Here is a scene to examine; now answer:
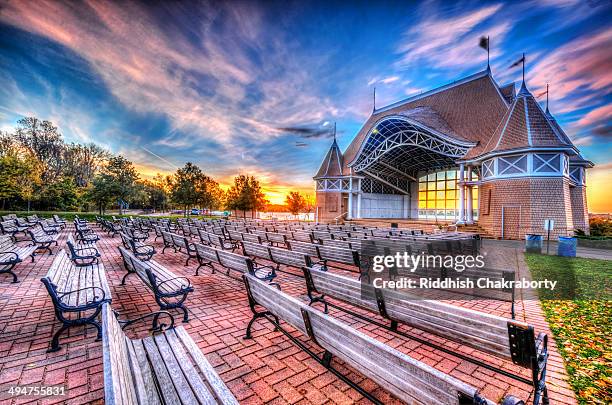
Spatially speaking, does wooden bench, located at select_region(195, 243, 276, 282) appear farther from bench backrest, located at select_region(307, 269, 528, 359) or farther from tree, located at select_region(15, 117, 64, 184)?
tree, located at select_region(15, 117, 64, 184)

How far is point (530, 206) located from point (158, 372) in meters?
20.2

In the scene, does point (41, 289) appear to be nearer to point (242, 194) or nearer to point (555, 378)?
point (555, 378)

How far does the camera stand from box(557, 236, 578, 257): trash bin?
9.93 metres

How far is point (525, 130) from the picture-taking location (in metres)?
16.3

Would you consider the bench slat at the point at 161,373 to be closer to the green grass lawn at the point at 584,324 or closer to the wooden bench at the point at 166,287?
the wooden bench at the point at 166,287

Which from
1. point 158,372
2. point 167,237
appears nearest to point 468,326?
point 158,372

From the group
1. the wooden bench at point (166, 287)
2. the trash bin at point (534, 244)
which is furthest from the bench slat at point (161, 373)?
Answer: the trash bin at point (534, 244)

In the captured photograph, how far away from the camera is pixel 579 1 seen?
12.6m

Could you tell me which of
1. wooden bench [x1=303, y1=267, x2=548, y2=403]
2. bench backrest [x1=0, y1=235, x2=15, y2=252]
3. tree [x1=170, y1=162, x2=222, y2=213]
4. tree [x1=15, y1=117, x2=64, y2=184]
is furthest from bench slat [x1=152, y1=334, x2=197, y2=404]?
tree [x1=15, y1=117, x2=64, y2=184]

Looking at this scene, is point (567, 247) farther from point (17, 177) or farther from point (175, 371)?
point (17, 177)

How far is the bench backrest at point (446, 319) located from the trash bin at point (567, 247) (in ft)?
38.9

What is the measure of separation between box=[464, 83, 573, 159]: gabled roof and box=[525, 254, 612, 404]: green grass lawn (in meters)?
11.4

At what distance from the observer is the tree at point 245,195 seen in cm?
3156

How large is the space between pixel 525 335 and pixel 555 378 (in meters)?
1.43
